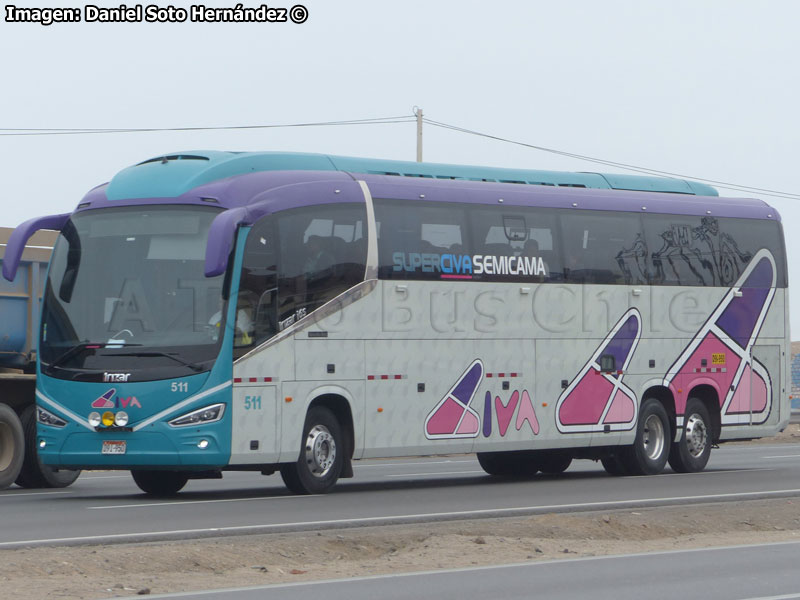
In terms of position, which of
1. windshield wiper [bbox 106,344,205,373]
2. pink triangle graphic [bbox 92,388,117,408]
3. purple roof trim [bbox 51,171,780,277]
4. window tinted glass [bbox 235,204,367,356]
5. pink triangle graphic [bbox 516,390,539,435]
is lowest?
pink triangle graphic [bbox 516,390,539,435]

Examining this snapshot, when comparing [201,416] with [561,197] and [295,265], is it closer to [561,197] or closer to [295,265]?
[295,265]

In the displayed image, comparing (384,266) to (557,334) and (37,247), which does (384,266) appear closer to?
(557,334)

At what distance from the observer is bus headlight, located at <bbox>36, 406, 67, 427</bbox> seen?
18250 mm

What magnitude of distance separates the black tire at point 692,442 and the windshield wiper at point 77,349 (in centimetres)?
928

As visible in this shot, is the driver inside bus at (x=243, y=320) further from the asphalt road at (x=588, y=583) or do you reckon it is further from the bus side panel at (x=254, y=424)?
the asphalt road at (x=588, y=583)

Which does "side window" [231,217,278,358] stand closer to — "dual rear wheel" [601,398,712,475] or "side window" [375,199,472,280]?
"side window" [375,199,472,280]

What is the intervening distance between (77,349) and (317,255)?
2877mm

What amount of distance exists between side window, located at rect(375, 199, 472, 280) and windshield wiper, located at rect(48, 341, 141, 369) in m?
3.42

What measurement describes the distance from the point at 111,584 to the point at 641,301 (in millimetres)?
12956

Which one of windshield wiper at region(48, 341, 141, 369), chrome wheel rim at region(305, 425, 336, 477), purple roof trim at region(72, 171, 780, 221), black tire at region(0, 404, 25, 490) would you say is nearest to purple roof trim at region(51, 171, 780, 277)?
purple roof trim at region(72, 171, 780, 221)

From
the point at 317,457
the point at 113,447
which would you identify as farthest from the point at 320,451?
the point at 113,447

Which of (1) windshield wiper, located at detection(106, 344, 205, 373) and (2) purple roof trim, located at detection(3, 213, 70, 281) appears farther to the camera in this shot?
(2) purple roof trim, located at detection(3, 213, 70, 281)

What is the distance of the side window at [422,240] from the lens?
19.7 meters

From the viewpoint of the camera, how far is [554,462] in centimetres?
2392
